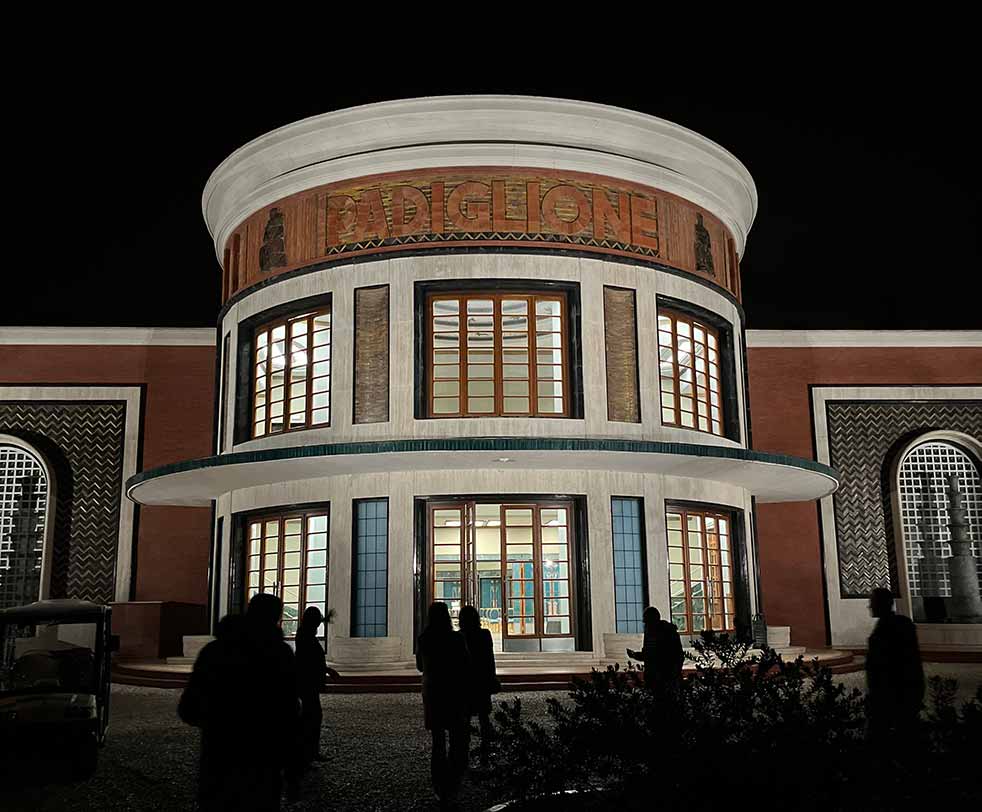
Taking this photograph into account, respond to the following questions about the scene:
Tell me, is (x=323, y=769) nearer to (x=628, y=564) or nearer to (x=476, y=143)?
(x=628, y=564)

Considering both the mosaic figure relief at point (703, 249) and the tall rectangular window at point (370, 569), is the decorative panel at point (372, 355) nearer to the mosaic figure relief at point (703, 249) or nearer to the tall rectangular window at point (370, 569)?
the tall rectangular window at point (370, 569)

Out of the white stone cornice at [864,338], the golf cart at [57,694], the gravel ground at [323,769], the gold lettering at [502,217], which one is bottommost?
the gravel ground at [323,769]

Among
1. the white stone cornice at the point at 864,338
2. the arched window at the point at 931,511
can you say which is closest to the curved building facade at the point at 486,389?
the white stone cornice at the point at 864,338

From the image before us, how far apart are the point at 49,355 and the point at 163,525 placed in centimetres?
444

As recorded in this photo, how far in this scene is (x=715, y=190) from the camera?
58.1ft

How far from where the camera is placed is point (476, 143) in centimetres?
1595

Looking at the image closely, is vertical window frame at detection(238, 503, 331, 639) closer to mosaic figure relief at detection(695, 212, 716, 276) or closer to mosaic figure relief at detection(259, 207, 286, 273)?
mosaic figure relief at detection(259, 207, 286, 273)

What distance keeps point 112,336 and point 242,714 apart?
18852mm

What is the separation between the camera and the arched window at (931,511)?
21219 mm

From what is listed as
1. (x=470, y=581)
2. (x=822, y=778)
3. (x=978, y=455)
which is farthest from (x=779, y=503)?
(x=822, y=778)

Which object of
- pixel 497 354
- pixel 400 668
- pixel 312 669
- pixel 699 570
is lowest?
pixel 400 668

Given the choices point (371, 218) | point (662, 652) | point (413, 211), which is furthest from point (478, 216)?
point (662, 652)

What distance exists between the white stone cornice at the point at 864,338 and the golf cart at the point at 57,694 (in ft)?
54.5

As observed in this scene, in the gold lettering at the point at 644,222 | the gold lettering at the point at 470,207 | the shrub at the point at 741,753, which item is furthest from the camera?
the gold lettering at the point at 644,222
